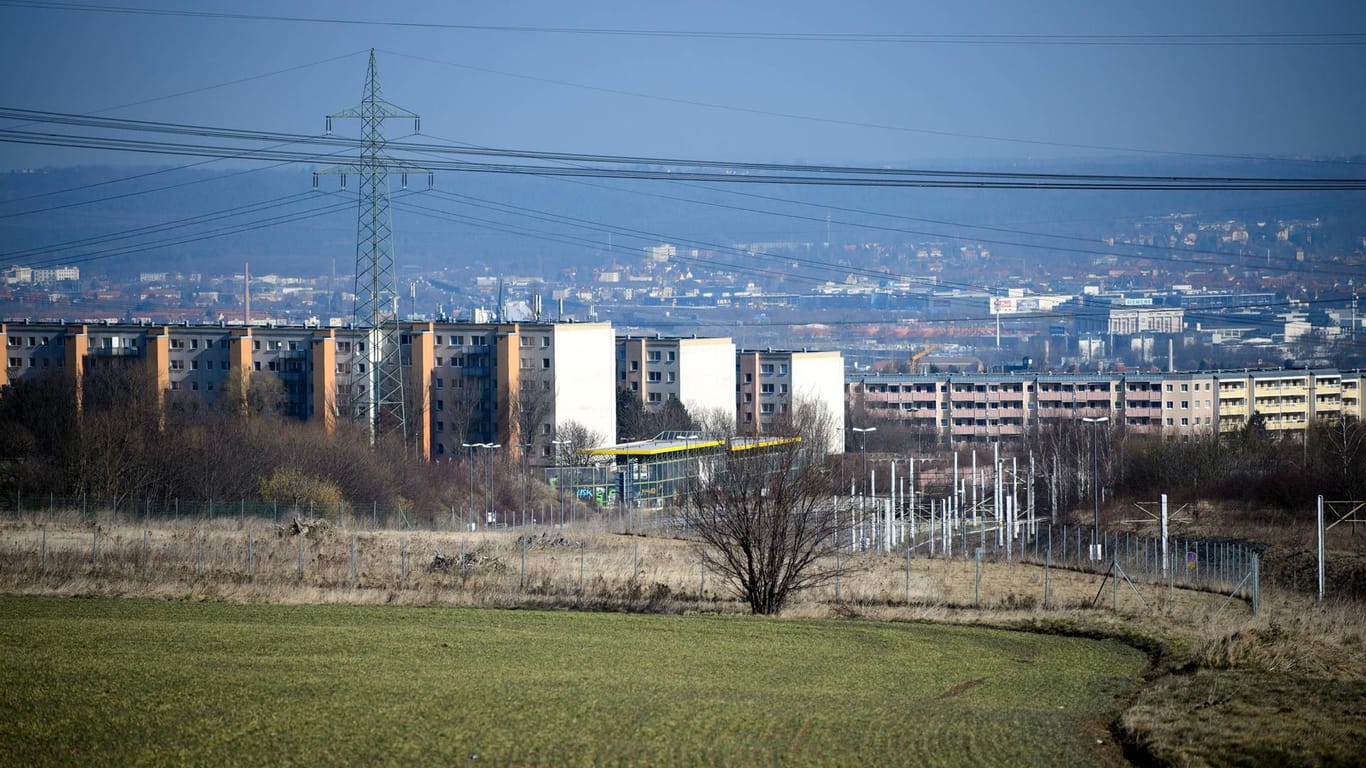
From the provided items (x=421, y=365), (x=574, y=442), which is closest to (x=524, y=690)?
(x=574, y=442)

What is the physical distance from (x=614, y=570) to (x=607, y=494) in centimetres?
3022

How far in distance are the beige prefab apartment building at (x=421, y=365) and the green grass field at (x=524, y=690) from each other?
5864 cm

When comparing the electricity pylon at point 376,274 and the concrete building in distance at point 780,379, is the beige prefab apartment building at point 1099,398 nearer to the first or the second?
the concrete building in distance at point 780,379

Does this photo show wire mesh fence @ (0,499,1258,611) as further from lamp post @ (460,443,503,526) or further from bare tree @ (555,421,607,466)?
bare tree @ (555,421,607,466)

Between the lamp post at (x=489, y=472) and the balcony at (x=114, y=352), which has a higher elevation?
the balcony at (x=114, y=352)

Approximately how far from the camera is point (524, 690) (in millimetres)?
18375

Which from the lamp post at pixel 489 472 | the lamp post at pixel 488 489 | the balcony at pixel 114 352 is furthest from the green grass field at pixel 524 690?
the balcony at pixel 114 352

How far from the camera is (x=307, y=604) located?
2831 cm

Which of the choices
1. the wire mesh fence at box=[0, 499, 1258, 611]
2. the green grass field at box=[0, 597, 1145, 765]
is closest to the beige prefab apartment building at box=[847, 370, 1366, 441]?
the wire mesh fence at box=[0, 499, 1258, 611]

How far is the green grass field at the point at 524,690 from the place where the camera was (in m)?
14.9

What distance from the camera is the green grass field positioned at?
48.8ft

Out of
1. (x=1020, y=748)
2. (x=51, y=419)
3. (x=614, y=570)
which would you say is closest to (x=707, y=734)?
(x=1020, y=748)

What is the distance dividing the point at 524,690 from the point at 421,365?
70.3 m

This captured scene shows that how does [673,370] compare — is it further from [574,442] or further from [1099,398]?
[1099,398]
